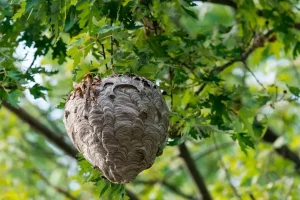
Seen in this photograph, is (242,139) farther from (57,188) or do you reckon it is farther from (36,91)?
(57,188)

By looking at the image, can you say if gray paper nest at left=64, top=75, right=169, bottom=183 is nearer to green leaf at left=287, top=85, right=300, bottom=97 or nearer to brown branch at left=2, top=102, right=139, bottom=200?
green leaf at left=287, top=85, right=300, bottom=97

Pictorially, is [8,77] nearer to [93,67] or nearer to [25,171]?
[93,67]

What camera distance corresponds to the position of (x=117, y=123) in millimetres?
3061

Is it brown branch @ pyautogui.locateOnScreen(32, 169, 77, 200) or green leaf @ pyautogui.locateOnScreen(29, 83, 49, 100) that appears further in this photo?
brown branch @ pyautogui.locateOnScreen(32, 169, 77, 200)

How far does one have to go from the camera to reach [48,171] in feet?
27.2

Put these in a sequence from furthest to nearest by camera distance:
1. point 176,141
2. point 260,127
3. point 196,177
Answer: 1. point 196,177
2. point 260,127
3. point 176,141

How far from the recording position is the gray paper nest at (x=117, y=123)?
3.04m

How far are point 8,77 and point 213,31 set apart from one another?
1.77 m

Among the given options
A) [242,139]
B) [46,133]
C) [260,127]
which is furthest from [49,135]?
[242,139]

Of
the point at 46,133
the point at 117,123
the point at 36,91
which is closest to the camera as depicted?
the point at 117,123

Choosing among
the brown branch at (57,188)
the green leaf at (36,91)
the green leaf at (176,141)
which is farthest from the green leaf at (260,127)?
the brown branch at (57,188)

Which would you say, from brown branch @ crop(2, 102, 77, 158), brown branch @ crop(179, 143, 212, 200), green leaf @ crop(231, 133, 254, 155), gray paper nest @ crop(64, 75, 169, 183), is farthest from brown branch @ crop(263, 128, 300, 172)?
gray paper nest @ crop(64, 75, 169, 183)

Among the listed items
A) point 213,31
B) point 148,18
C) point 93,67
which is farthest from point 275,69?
point 93,67

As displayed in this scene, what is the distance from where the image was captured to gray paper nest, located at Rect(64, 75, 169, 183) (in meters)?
3.04
